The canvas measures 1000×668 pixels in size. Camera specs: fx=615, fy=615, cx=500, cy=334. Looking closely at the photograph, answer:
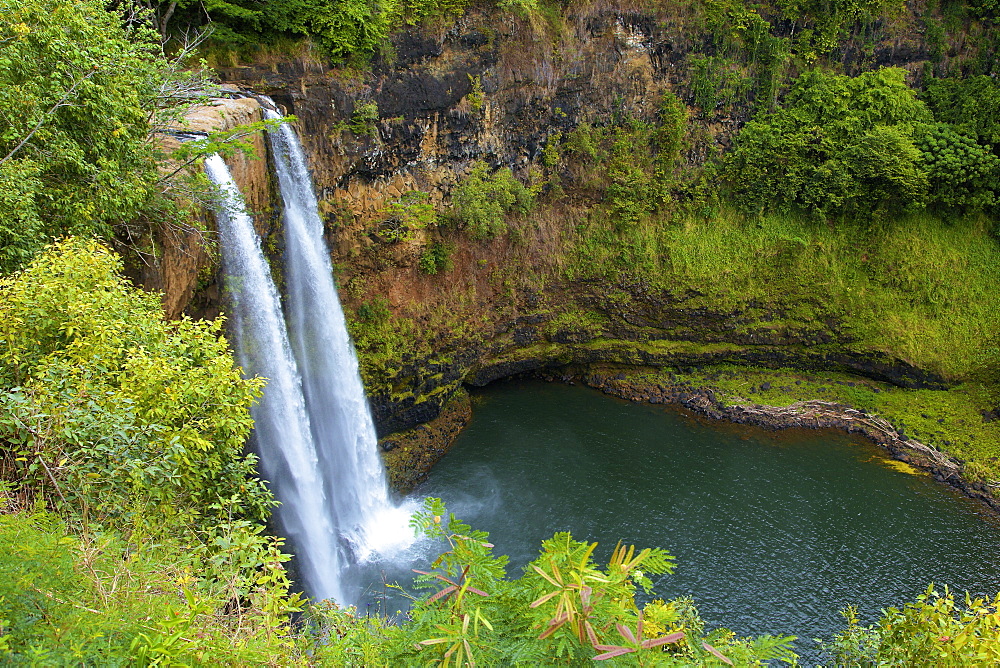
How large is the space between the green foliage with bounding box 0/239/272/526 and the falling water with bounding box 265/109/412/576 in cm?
650

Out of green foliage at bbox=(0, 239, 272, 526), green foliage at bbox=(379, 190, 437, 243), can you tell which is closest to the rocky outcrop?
green foliage at bbox=(379, 190, 437, 243)

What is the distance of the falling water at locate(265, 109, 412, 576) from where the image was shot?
13.0 m

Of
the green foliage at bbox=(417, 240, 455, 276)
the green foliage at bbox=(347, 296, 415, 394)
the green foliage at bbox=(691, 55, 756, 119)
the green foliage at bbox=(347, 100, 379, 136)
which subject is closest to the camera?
the green foliage at bbox=(347, 100, 379, 136)

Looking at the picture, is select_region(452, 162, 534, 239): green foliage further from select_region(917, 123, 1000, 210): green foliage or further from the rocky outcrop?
select_region(917, 123, 1000, 210): green foliage

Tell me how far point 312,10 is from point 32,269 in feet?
34.7

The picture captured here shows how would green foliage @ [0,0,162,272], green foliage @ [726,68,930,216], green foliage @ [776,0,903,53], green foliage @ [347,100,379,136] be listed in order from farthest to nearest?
green foliage @ [776,0,903,53]
green foliage @ [726,68,930,216]
green foliage @ [347,100,379,136]
green foliage @ [0,0,162,272]

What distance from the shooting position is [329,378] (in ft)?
46.9

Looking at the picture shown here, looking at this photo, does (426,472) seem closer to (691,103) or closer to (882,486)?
(882,486)

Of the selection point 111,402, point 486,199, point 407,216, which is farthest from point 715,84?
point 111,402

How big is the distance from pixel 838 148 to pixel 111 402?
2010cm

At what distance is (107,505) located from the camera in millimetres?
4883

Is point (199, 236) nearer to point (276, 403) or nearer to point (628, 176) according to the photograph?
point (276, 403)

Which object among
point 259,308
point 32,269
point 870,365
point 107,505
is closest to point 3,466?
point 107,505

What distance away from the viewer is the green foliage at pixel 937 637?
4.21m
